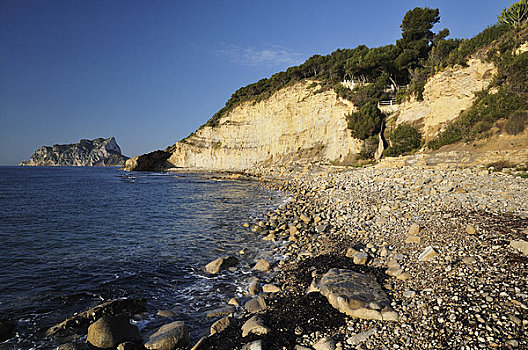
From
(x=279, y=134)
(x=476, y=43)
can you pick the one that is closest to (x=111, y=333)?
(x=476, y=43)

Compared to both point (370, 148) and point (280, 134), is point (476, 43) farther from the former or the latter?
point (280, 134)

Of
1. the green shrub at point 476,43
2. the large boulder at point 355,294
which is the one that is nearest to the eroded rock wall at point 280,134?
the green shrub at point 476,43

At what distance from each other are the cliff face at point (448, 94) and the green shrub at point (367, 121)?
4097mm

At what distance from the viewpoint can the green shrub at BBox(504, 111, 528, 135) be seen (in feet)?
58.0

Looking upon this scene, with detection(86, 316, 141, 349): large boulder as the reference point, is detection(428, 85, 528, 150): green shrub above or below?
above

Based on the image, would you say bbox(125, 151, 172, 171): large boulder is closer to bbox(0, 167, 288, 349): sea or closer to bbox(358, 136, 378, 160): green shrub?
bbox(358, 136, 378, 160): green shrub

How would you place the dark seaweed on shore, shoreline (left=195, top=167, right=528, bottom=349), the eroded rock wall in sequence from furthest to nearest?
1. the eroded rock wall
2. the dark seaweed on shore
3. shoreline (left=195, top=167, right=528, bottom=349)

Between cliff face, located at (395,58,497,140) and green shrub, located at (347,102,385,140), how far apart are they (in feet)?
13.4

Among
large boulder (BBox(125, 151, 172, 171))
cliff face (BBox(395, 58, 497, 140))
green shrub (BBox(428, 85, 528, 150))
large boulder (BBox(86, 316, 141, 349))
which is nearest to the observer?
large boulder (BBox(86, 316, 141, 349))

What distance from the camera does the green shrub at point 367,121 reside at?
3187cm

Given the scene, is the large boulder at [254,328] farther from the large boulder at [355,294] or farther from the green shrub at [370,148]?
the green shrub at [370,148]

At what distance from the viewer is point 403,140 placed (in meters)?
27.4

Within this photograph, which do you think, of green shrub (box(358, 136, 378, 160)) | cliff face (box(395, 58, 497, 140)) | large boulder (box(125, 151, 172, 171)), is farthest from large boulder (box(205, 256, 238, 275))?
large boulder (box(125, 151, 172, 171))

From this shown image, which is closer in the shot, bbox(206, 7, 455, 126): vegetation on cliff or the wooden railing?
the wooden railing
